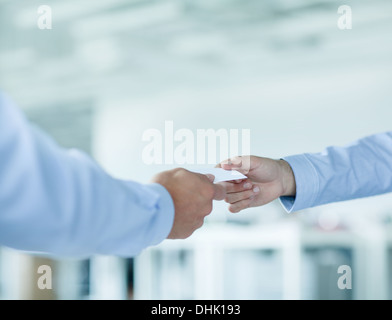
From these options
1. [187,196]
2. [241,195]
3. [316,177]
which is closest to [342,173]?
[316,177]

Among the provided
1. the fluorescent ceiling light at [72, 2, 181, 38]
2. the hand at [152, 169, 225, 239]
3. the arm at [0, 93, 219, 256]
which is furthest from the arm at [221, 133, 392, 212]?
the fluorescent ceiling light at [72, 2, 181, 38]

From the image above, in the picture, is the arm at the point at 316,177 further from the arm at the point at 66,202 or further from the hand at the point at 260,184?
the arm at the point at 66,202

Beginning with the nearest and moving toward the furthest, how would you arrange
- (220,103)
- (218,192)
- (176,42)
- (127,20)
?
(218,192) → (127,20) → (176,42) → (220,103)

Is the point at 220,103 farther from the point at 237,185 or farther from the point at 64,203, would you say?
the point at 64,203

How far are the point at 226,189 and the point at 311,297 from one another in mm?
1768

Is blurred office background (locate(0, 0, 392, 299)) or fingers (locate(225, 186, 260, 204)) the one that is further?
blurred office background (locate(0, 0, 392, 299))

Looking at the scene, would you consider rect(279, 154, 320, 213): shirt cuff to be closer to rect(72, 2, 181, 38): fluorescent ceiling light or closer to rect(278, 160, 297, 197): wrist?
rect(278, 160, 297, 197): wrist

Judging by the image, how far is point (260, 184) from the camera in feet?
3.09

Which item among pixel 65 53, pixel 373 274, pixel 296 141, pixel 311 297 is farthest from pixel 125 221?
pixel 65 53

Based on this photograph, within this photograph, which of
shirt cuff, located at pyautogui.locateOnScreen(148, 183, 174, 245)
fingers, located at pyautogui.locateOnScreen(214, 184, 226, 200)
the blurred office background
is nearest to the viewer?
shirt cuff, located at pyautogui.locateOnScreen(148, 183, 174, 245)

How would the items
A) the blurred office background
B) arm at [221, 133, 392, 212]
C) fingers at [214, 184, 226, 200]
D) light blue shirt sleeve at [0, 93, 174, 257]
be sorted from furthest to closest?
the blurred office background
arm at [221, 133, 392, 212]
fingers at [214, 184, 226, 200]
light blue shirt sleeve at [0, 93, 174, 257]

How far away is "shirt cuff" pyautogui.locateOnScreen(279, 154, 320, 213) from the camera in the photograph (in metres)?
0.93

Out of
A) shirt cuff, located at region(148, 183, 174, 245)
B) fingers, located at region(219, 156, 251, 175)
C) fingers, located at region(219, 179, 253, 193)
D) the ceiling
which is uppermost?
the ceiling

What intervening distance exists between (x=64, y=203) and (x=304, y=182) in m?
0.50
